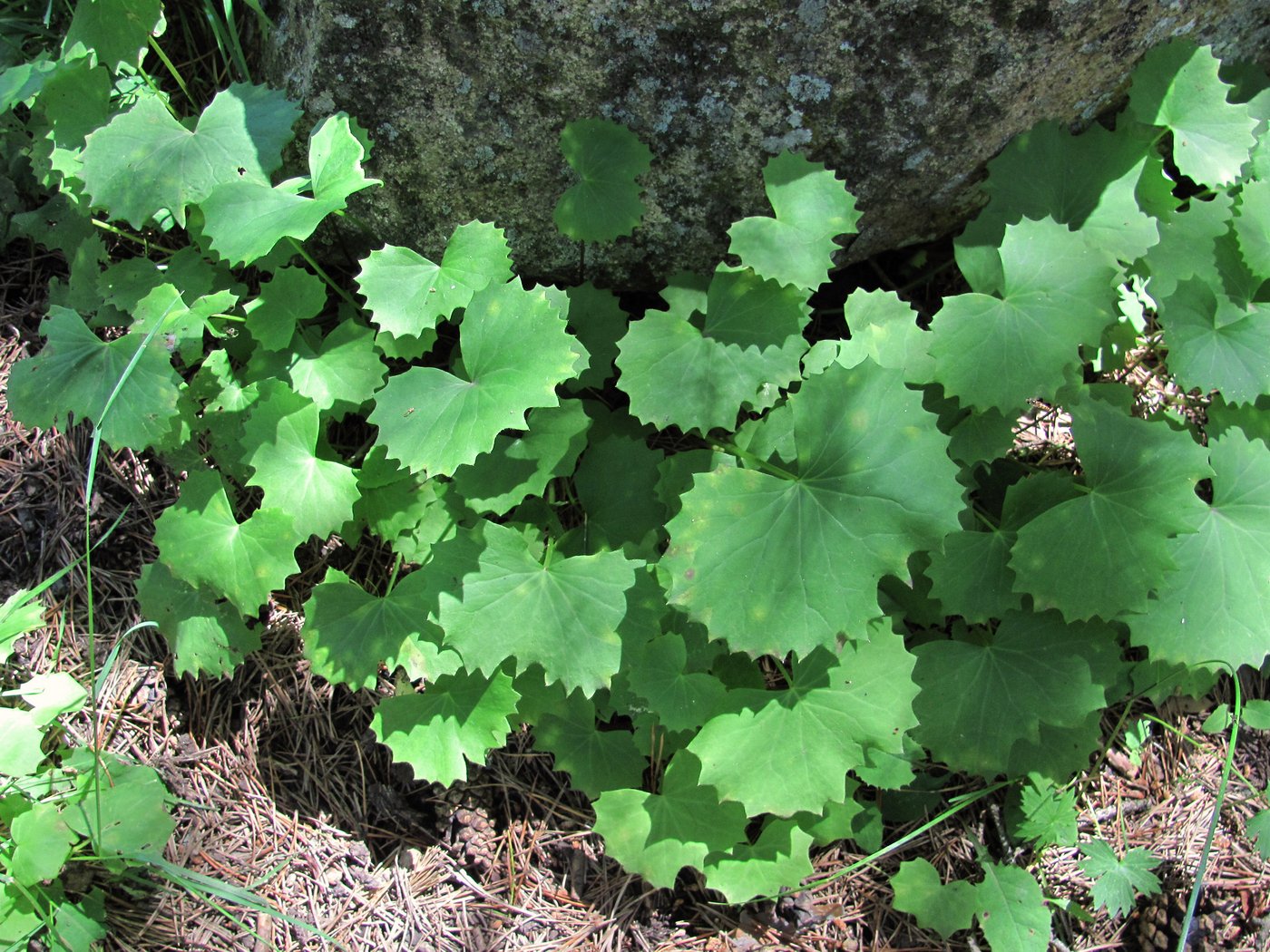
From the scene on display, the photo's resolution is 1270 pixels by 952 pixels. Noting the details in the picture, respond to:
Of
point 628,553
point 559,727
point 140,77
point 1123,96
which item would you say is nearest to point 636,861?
point 559,727

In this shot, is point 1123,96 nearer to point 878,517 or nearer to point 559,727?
point 878,517

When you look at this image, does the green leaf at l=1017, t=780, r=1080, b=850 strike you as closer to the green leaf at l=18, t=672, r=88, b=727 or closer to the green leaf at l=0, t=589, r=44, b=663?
the green leaf at l=18, t=672, r=88, b=727

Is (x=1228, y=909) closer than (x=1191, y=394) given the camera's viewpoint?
Yes

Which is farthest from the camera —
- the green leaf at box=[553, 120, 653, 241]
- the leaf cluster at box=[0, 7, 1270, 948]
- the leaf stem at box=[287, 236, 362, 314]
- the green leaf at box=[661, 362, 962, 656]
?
the leaf stem at box=[287, 236, 362, 314]

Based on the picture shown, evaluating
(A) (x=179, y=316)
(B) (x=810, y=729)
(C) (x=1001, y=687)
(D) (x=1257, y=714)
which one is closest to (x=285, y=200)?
(A) (x=179, y=316)

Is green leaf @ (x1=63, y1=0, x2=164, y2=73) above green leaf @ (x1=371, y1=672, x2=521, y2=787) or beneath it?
above

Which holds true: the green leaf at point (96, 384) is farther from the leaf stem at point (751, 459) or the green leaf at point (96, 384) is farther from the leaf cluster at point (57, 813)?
the leaf stem at point (751, 459)

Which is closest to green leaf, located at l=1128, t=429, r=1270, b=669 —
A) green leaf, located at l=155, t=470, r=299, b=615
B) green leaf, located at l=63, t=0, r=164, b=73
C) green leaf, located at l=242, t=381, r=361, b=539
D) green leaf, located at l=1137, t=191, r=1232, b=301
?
green leaf, located at l=1137, t=191, r=1232, b=301
